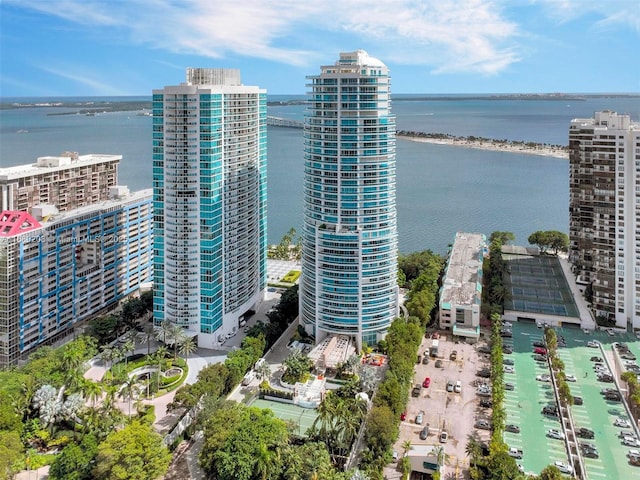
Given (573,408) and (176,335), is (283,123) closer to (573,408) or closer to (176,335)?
(176,335)

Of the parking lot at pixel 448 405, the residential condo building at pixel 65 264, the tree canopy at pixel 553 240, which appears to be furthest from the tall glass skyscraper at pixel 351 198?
the tree canopy at pixel 553 240

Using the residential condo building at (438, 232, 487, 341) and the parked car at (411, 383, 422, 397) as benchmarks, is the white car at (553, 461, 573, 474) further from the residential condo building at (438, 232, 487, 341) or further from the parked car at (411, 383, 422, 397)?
the residential condo building at (438, 232, 487, 341)

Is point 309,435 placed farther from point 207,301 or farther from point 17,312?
point 17,312

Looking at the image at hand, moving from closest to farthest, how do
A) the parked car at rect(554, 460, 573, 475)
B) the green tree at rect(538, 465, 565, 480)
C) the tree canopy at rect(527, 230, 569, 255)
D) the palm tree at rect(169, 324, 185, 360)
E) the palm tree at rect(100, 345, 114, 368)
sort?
the green tree at rect(538, 465, 565, 480) < the parked car at rect(554, 460, 573, 475) < the palm tree at rect(100, 345, 114, 368) < the palm tree at rect(169, 324, 185, 360) < the tree canopy at rect(527, 230, 569, 255)

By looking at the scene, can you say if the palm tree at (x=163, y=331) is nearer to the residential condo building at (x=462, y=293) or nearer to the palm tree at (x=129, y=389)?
the palm tree at (x=129, y=389)

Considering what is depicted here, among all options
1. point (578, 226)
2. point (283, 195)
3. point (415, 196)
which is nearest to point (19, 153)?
point (283, 195)

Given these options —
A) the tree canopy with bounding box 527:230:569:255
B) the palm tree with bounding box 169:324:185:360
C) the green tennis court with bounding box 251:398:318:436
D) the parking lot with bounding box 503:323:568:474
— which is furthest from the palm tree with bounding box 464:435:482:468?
the tree canopy with bounding box 527:230:569:255
